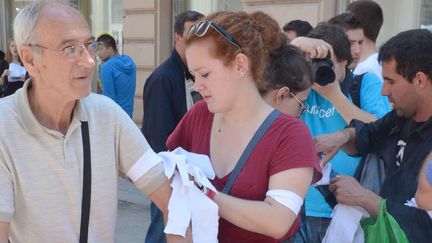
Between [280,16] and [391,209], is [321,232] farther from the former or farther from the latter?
[280,16]

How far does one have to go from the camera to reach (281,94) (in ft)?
6.69

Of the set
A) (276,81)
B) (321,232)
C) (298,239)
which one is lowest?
(321,232)

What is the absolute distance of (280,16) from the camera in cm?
647

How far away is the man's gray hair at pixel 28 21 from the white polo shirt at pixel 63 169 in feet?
0.59

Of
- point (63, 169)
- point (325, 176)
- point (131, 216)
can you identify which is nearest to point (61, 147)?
point (63, 169)

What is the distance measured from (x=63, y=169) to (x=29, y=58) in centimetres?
41

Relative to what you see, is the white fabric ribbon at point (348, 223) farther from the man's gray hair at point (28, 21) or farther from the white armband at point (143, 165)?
the man's gray hair at point (28, 21)

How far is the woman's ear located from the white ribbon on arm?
49cm

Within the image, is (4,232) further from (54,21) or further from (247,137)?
(247,137)

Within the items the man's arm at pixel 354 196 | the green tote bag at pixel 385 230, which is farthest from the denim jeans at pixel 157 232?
the green tote bag at pixel 385 230

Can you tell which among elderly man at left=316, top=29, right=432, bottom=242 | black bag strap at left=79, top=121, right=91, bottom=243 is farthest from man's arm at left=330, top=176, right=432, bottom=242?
black bag strap at left=79, top=121, right=91, bottom=243

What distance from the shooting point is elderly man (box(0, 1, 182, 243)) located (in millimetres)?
1690

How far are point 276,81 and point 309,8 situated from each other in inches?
175

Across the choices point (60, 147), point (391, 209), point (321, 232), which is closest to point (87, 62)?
point (60, 147)
